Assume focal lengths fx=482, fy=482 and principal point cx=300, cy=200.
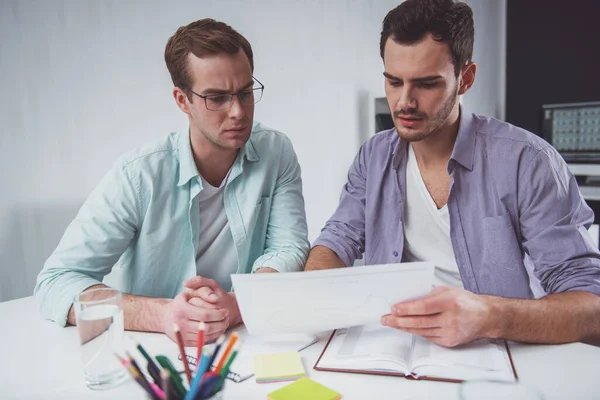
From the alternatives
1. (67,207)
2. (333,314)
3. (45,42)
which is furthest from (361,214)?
(45,42)

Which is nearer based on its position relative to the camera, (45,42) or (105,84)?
(45,42)

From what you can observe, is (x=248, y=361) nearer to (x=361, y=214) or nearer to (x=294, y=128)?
(x=361, y=214)

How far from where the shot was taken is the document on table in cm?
88

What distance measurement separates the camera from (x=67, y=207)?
5.95 feet

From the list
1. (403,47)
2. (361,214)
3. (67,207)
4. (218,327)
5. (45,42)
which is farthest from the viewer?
(67,207)

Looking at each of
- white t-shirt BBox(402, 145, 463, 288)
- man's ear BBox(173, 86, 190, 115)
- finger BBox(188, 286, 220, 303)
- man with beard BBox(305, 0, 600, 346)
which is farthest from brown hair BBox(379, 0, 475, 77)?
finger BBox(188, 286, 220, 303)

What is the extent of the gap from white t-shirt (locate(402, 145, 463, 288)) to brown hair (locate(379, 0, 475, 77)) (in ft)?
1.14

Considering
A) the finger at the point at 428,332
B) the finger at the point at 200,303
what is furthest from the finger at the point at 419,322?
the finger at the point at 200,303

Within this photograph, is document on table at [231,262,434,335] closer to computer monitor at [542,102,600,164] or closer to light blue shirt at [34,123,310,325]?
light blue shirt at [34,123,310,325]

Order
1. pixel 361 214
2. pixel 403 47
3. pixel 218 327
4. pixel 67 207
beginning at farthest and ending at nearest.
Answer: pixel 67 207 < pixel 361 214 < pixel 403 47 < pixel 218 327

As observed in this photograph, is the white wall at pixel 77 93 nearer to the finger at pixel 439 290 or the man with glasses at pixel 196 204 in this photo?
the man with glasses at pixel 196 204

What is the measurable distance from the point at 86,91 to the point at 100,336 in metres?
1.24

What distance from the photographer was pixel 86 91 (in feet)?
5.96

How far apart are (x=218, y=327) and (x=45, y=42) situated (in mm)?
1293
